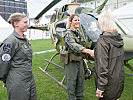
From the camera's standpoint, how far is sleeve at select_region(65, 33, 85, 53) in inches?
91.0

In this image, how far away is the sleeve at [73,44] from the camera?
231cm

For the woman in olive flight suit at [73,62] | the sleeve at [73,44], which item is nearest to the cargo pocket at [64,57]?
the woman in olive flight suit at [73,62]

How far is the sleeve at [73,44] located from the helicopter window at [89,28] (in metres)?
0.63

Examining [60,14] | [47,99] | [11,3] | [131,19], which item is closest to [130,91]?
[47,99]

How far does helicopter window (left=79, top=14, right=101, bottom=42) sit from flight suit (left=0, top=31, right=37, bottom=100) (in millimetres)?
1522

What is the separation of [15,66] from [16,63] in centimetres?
4

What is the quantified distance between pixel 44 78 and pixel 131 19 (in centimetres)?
964

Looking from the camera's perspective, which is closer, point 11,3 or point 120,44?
point 120,44

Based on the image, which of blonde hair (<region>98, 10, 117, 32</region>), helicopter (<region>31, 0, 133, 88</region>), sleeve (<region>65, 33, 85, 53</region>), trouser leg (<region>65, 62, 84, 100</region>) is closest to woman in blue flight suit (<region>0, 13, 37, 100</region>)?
sleeve (<region>65, 33, 85, 53</region>)

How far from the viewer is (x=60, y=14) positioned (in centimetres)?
430

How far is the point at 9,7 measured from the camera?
4144cm

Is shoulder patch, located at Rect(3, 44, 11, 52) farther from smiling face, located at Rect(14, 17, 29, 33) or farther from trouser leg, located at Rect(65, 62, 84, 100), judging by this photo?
trouser leg, located at Rect(65, 62, 84, 100)

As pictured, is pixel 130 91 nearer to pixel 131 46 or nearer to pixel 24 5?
pixel 131 46

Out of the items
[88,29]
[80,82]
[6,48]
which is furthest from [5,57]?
[88,29]
